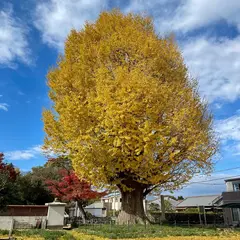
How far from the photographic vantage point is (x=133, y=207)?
39.3 feet

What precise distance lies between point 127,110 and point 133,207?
554 centimetres

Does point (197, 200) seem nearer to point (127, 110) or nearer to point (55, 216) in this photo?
point (55, 216)

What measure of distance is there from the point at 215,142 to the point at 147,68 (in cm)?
482

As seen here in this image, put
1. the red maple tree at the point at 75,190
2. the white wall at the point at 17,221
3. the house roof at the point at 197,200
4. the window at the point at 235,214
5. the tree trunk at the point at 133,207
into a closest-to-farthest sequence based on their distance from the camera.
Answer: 1. the tree trunk at the point at 133,207
2. the white wall at the point at 17,221
3. the red maple tree at the point at 75,190
4. the window at the point at 235,214
5. the house roof at the point at 197,200

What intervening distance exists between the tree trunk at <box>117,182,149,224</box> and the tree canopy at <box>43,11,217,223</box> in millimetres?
274

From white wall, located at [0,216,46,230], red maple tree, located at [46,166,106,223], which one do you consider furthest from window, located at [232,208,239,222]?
white wall, located at [0,216,46,230]

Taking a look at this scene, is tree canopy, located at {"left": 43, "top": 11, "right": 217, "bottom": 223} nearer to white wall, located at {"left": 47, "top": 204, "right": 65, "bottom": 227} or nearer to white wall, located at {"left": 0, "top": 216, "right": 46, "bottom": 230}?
white wall, located at {"left": 47, "top": 204, "right": 65, "bottom": 227}

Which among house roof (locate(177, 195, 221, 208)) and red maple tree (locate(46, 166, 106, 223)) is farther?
house roof (locate(177, 195, 221, 208))

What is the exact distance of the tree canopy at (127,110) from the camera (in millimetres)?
9359

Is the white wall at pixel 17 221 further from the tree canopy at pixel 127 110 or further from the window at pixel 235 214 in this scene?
the window at pixel 235 214

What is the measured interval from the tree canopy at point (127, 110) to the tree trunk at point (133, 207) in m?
0.27

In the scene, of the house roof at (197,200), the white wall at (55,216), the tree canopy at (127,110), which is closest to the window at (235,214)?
the house roof at (197,200)

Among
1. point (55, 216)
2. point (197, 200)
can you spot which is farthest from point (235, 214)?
point (55, 216)

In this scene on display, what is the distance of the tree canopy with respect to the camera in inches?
368
